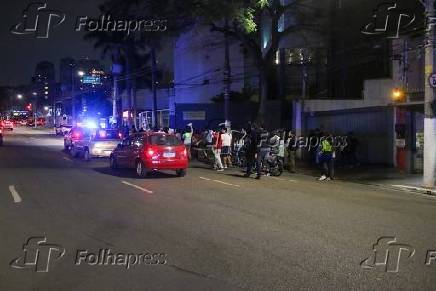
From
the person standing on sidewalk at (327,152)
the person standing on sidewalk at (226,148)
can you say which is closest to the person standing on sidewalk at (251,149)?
the person standing on sidewalk at (327,152)

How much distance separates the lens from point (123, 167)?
22469 millimetres

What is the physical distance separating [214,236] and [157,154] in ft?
Result: 34.9

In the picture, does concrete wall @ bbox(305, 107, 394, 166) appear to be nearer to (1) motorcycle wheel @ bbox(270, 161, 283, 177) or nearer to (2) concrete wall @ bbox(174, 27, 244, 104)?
(1) motorcycle wheel @ bbox(270, 161, 283, 177)

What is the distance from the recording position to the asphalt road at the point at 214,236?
7.24m

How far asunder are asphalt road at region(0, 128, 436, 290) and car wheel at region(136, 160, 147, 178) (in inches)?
108

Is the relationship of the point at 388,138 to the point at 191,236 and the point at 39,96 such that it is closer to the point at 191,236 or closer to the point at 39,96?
the point at 191,236

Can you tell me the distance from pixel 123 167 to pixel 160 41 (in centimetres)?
1017

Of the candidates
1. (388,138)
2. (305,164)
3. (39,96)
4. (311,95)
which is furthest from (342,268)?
(39,96)

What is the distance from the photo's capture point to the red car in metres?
20.1

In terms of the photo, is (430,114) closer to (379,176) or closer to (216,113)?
(379,176)

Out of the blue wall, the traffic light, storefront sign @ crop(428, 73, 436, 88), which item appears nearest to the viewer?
storefront sign @ crop(428, 73, 436, 88)

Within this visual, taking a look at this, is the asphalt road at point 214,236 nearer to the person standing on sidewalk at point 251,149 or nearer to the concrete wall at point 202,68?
the person standing on sidewalk at point 251,149

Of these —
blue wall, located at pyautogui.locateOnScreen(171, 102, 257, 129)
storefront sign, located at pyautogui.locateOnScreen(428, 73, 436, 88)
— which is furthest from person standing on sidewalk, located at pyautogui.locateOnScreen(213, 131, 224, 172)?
blue wall, located at pyautogui.locateOnScreen(171, 102, 257, 129)

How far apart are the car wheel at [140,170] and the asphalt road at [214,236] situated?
2732mm
